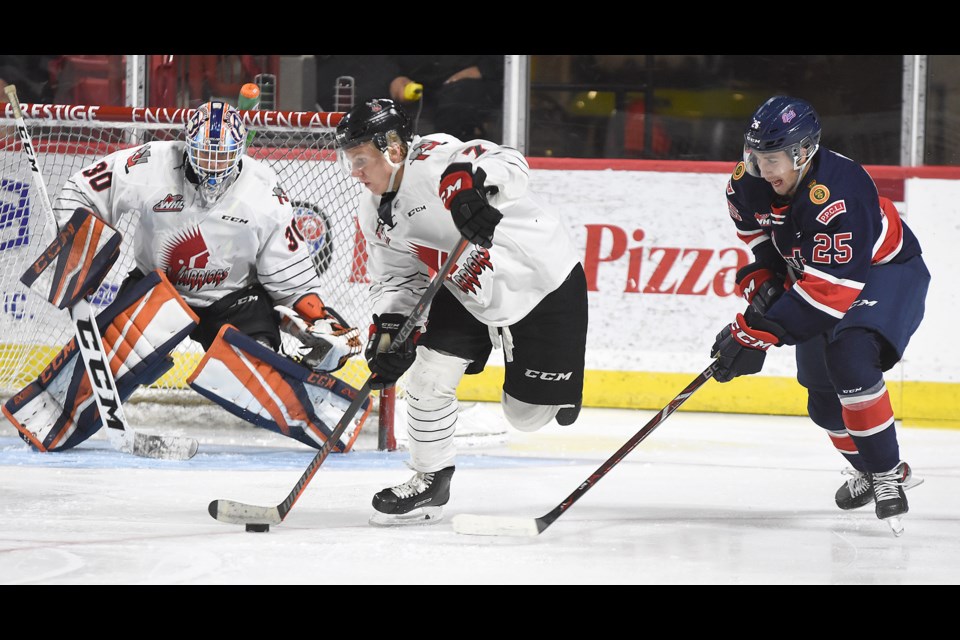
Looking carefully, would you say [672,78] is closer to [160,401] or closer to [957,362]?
[957,362]

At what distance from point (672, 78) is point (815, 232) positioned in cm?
299

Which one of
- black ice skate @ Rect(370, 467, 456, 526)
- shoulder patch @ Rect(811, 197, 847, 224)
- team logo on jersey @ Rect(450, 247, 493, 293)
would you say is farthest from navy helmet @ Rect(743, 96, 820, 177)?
black ice skate @ Rect(370, 467, 456, 526)

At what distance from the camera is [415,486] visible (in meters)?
→ 2.71

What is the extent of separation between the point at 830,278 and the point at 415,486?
101 centimetres

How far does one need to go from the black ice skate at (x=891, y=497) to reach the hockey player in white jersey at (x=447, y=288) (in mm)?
698

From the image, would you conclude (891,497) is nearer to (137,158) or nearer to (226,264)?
(226,264)

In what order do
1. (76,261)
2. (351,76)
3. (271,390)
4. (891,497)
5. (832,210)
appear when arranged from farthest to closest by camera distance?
(351,76), (271,390), (76,261), (891,497), (832,210)

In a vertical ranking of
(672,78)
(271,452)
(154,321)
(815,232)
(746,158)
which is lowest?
(271,452)

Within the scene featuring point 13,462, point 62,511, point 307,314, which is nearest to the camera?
point 62,511

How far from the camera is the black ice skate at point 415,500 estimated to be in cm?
264

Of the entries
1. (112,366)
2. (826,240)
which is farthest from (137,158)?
(826,240)

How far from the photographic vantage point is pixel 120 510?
2756mm

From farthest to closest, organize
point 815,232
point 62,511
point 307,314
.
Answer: point 307,314 → point 62,511 → point 815,232

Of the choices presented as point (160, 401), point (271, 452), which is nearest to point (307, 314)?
point (271, 452)
